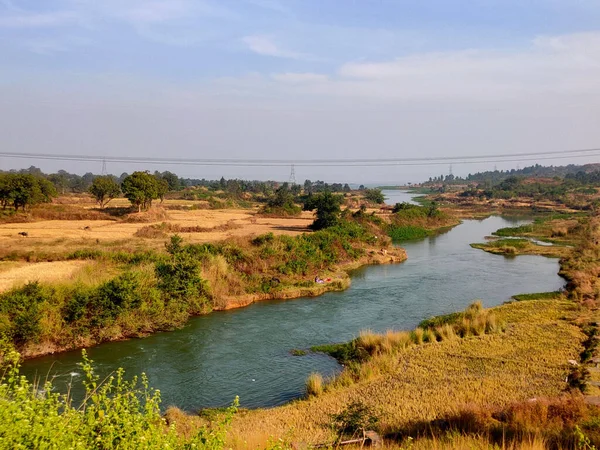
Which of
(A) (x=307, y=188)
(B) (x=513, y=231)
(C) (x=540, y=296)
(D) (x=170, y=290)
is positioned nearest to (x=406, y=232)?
(B) (x=513, y=231)

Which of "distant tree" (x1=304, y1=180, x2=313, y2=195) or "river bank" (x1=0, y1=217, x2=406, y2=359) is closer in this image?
"river bank" (x1=0, y1=217, x2=406, y2=359)

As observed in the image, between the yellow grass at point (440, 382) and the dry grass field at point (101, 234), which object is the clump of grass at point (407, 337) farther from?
the dry grass field at point (101, 234)

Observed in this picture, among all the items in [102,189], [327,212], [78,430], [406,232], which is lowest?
[406,232]

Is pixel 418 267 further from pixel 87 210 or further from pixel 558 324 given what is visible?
pixel 87 210

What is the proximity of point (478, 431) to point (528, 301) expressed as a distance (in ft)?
61.7

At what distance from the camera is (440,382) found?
46.7ft

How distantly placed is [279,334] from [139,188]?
136ft

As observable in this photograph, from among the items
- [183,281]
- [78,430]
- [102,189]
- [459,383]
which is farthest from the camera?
[102,189]

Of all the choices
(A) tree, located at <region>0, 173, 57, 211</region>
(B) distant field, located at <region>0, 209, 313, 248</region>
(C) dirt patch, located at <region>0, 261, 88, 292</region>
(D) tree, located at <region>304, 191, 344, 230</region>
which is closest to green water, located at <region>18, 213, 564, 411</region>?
(C) dirt patch, located at <region>0, 261, 88, 292</region>

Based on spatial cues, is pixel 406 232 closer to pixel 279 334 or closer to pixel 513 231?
pixel 513 231

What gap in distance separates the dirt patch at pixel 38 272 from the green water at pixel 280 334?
6.07 meters

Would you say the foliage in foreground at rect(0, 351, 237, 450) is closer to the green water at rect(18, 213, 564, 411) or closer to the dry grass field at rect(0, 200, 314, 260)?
the green water at rect(18, 213, 564, 411)

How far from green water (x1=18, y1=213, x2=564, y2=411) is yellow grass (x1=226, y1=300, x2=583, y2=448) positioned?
2.08 meters

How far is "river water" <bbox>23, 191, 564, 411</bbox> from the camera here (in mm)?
15766
